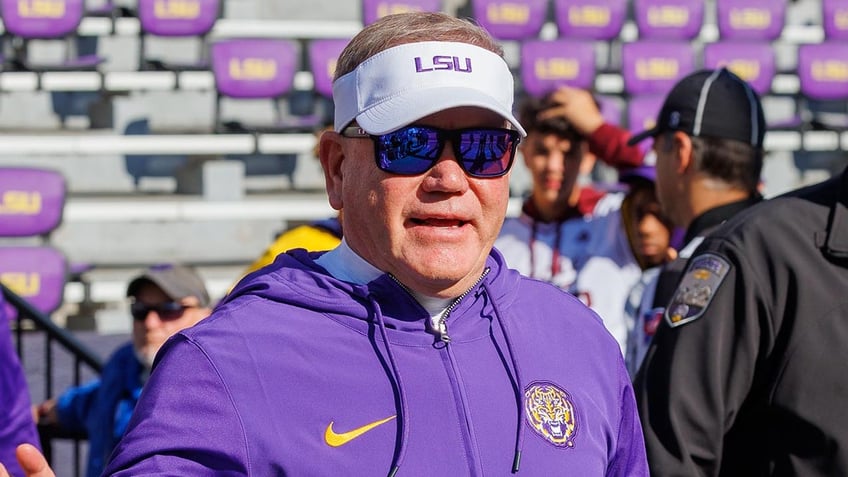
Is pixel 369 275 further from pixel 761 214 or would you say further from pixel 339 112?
pixel 761 214

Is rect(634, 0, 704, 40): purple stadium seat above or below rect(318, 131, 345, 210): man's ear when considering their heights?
above

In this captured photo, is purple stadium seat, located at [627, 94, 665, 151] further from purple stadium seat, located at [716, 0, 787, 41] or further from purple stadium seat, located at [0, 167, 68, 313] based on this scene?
purple stadium seat, located at [0, 167, 68, 313]

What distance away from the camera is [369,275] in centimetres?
168

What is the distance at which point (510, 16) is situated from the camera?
12000 mm

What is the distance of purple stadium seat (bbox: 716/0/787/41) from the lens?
1279 centimetres

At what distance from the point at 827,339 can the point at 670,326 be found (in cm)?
27

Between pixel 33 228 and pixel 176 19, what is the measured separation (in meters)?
3.08

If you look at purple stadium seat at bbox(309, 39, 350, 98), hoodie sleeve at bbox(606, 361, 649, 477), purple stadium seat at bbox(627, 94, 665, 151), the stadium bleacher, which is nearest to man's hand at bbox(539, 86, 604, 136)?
hoodie sleeve at bbox(606, 361, 649, 477)

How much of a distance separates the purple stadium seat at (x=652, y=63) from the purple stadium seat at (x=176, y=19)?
153 inches

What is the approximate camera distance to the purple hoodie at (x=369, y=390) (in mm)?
1503

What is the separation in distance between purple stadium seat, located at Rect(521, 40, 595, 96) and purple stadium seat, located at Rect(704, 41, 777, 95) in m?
1.41

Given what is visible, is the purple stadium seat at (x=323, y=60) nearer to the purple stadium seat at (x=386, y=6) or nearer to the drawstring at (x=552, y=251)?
the purple stadium seat at (x=386, y=6)

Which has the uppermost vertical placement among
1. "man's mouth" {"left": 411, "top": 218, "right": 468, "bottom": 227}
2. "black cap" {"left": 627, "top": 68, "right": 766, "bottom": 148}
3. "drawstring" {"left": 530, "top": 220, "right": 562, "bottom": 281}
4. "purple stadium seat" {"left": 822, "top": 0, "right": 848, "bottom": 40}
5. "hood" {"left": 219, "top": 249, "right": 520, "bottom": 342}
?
"purple stadium seat" {"left": 822, "top": 0, "right": 848, "bottom": 40}

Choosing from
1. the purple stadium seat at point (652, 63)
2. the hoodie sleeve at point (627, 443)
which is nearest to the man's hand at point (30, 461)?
the hoodie sleeve at point (627, 443)
